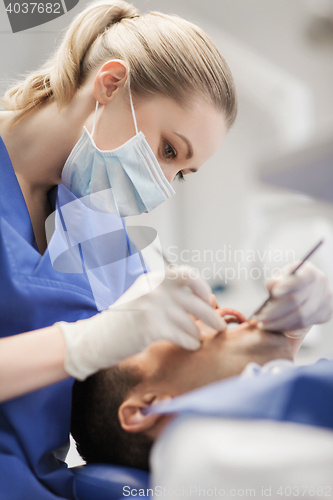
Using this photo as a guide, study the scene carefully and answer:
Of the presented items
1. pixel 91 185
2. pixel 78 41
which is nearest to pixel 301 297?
pixel 91 185

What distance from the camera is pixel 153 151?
2.67 ft

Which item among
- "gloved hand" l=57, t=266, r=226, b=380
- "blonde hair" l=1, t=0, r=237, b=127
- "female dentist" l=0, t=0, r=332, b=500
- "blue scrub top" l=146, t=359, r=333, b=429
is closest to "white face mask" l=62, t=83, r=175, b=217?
"female dentist" l=0, t=0, r=332, b=500

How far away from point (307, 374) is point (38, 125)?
772 millimetres

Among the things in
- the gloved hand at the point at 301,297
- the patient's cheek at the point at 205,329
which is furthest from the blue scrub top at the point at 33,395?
Answer: the gloved hand at the point at 301,297

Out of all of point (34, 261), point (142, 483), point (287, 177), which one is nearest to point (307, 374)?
point (287, 177)

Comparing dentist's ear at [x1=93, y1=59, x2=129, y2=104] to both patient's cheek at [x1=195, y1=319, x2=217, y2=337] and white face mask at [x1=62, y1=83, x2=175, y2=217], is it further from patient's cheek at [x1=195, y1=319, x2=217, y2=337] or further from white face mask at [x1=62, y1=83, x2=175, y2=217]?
patient's cheek at [x1=195, y1=319, x2=217, y2=337]

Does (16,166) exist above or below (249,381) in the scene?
above

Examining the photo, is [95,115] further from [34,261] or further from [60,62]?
[34,261]

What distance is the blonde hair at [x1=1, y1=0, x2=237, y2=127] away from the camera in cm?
75

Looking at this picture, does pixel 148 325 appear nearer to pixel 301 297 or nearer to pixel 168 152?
pixel 301 297

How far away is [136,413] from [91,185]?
489 mm

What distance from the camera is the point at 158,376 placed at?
1.99ft

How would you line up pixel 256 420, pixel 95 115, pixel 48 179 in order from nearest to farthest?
pixel 256 420 < pixel 95 115 < pixel 48 179

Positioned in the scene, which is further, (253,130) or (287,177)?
(253,130)
